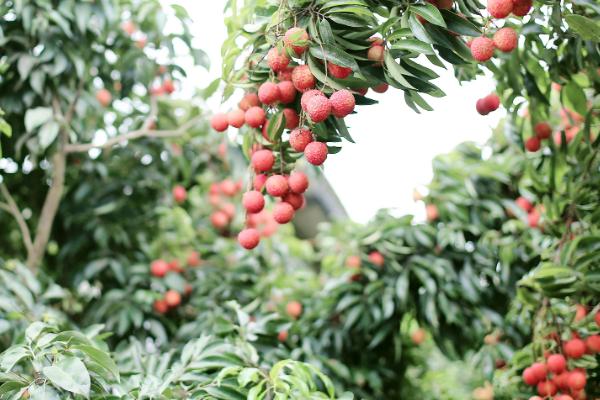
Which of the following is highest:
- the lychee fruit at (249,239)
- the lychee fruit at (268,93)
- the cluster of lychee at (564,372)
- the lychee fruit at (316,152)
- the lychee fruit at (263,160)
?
→ the lychee fruit at (268,93)

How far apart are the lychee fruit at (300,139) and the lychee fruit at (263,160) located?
0.41ft

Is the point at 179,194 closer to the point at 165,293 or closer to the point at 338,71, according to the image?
the point at 165,293

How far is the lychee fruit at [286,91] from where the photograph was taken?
4.21 ft

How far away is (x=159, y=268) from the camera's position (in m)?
2.55

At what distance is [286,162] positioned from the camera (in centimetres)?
143

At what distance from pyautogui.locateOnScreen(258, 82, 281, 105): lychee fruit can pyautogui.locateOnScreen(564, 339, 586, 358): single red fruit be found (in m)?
0.91

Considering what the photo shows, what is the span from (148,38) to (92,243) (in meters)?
0.76

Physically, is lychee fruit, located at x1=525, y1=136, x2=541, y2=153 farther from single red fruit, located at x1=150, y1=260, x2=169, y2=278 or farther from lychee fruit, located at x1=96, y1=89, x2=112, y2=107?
lychee fruit, located at x1=96, y1=89, x2=112, y2=107

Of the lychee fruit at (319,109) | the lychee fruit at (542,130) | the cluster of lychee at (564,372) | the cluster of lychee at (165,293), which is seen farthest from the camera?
the cluster of lychee at (165,293)

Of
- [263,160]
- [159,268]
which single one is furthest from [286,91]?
[159,268]

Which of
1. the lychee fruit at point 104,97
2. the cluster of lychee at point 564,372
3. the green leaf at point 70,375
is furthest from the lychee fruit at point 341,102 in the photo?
the lychee fruit at point 104,97

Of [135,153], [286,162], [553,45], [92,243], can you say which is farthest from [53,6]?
[553,45]

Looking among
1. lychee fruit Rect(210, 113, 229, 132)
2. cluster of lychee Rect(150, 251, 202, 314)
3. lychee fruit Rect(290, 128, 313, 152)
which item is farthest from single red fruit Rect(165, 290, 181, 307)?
lychee fruit Rect(290, 128, 313, 152)

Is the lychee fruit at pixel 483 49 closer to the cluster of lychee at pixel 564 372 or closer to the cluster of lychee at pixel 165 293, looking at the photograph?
the cluster of lychee at pixel 564 372
